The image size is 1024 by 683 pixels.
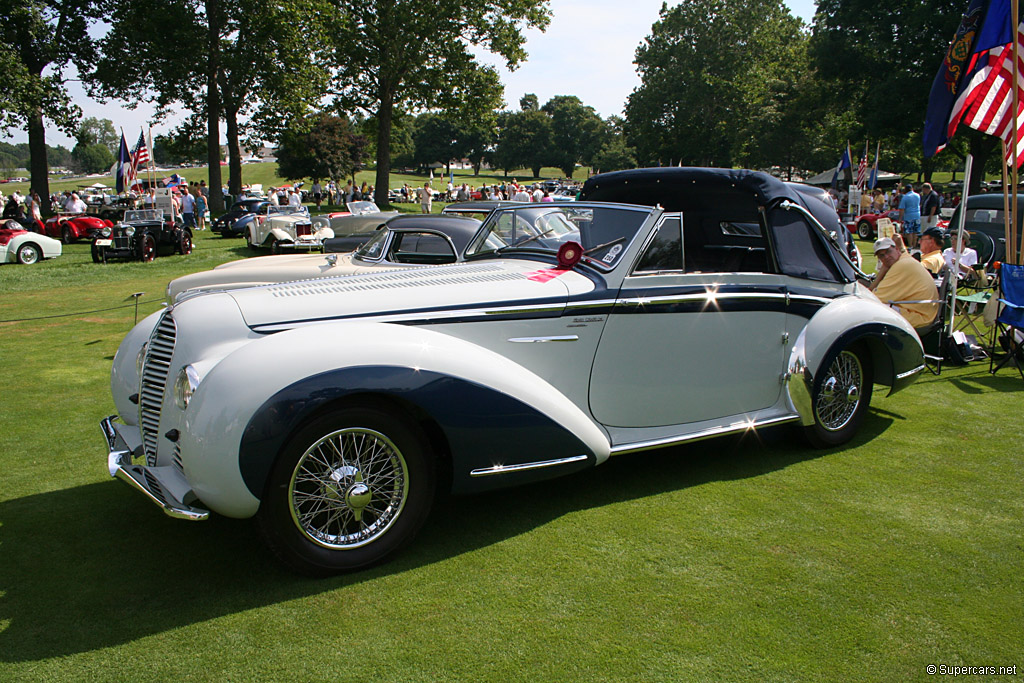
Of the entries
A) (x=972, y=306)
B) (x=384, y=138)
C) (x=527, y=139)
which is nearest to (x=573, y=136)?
(x=527, y=139)

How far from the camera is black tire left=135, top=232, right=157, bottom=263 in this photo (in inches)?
782

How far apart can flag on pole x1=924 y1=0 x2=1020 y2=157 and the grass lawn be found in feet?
14.6

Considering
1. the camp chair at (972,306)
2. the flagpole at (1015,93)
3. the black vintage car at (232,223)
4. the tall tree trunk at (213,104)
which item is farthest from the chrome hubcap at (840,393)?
the tall tree trunk at (213,104)

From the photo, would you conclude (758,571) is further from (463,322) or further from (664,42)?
(664,42)

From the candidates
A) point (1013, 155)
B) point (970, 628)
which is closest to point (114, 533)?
point (970, 628)

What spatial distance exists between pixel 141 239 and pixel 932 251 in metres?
19.2

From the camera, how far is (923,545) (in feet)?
12.5

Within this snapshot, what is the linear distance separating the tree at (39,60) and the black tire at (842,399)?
1290 inches

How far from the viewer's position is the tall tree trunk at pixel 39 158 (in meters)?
32.5

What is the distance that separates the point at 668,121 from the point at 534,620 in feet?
252

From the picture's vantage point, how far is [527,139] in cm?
12675

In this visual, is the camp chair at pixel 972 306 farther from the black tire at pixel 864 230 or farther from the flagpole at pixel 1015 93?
the black tire at pixel 864 230

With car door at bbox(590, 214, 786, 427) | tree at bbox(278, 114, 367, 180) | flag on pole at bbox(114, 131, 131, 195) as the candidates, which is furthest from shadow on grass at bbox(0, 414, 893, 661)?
tree at bbox(278, 114, 367, 180)

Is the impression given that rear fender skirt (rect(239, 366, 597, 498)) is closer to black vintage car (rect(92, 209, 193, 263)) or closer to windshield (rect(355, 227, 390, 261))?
windshield (rect(355, 227, 390, 261))
